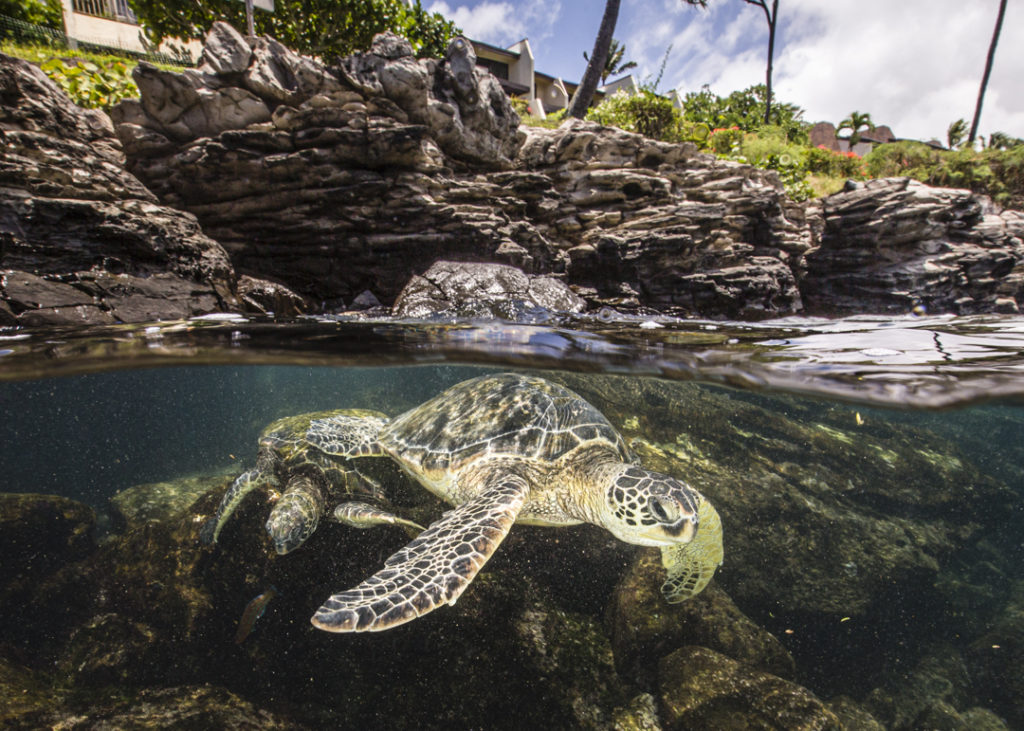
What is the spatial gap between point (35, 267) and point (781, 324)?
37.6ft

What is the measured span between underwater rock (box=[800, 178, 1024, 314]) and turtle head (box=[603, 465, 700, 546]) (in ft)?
29.9

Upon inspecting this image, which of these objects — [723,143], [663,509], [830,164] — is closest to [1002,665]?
[663,509]

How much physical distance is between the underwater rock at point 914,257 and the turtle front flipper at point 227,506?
1196 cm

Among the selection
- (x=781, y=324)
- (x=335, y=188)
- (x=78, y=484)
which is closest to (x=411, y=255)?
(x=335, y=188)

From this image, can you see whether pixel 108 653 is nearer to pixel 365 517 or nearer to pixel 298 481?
pixel 298 481

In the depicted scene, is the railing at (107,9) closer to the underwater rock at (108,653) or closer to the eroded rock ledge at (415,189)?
the eroded rock ledge at (415,189)

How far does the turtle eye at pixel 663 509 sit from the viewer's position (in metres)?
3.24

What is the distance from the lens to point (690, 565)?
4684mm

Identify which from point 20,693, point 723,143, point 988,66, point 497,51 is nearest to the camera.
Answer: point 20,693

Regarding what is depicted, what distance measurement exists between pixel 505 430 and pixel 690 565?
8.60ft

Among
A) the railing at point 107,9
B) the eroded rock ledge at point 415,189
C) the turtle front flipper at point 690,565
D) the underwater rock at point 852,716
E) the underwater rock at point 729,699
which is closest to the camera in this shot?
the underwater rock at point 729,699

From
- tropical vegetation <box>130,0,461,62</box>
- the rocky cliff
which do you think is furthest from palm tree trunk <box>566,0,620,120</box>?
tropical vegetation <box>130,0,461,62</box>

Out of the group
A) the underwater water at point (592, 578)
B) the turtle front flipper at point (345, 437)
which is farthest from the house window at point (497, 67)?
the turtle front flipper at point (345, 437)

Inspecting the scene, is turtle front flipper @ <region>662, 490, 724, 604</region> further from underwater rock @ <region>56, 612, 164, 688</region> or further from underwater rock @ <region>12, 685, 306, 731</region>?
underwater rock @ <region>56, 612, 164, 688</region>
